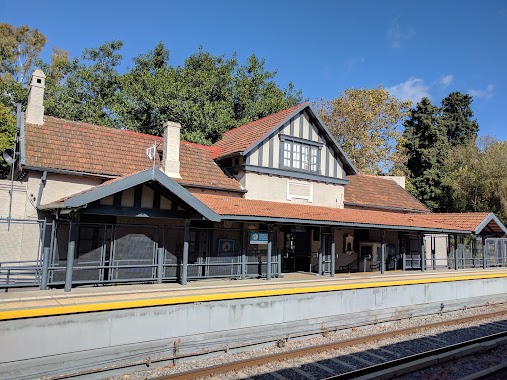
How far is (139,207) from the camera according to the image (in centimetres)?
1195

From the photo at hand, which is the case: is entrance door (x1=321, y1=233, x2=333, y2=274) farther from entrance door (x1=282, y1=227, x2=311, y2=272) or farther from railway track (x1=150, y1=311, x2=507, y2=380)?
railway track (x1=150, y1=311, x2=507, y2=380)

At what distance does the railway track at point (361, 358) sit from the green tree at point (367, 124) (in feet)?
90.4

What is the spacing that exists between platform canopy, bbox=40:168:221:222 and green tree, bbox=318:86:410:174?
28.4 metres

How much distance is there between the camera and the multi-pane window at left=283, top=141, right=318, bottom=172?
771 inches

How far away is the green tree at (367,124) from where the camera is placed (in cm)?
3778

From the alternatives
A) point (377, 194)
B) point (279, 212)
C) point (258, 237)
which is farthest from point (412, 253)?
point (258, 237)

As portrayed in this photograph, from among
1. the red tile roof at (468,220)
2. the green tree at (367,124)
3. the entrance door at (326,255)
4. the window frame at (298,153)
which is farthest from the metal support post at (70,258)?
the green tree at (367,124)

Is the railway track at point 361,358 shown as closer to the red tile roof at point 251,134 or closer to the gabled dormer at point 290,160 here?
the gabled dormer at point 290,160

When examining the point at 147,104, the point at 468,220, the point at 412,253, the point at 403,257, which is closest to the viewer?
the point at 403,257

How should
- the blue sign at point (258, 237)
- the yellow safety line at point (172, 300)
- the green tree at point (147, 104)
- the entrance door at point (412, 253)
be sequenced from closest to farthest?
the yellow safety line at point (172, 300) → the blue sign at point (258, 237) → the entrance door at point (412, 253) → the green tree at point (147, 104)

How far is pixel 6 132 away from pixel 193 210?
74.0 ft

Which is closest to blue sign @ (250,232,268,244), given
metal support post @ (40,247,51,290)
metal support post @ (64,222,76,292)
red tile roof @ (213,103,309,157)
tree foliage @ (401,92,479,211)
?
red tile roof @ (213,103,309,157)

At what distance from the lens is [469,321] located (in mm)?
13734

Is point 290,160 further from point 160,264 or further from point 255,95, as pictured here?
point 255,95
